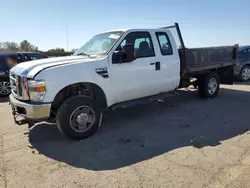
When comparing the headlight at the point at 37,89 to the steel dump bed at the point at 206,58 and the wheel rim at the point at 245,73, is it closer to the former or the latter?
the steel dump bed at the point at 206,58

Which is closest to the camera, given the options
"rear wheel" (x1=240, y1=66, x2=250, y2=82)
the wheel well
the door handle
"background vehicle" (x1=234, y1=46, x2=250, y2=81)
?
the wheel well

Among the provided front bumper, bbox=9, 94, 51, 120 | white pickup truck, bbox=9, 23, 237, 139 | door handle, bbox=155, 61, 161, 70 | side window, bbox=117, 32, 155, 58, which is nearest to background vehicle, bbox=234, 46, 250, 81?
white pickup truck, bbox=9, 23, 237, 139

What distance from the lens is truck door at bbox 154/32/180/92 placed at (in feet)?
19.3

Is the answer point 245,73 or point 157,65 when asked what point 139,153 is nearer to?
point 157,65

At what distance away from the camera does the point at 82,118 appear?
4.60 meters

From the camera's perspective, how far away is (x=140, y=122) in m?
5.60

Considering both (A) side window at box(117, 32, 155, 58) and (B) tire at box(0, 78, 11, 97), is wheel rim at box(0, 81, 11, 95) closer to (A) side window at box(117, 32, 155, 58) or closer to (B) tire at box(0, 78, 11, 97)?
(B) tire at box(0, 78, 11, 97)

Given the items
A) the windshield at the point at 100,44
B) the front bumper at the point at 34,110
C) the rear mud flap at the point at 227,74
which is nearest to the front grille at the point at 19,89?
the front bumper at the point at 34,110

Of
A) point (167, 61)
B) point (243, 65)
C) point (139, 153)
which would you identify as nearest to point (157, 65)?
point (167, 61)

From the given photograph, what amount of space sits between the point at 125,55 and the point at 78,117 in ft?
5.11

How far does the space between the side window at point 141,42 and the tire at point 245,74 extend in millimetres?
6943

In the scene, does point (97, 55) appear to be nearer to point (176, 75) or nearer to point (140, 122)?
point (140, 122)

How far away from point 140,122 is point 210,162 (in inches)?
88.2

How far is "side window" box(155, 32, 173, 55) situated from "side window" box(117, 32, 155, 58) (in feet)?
1.03
